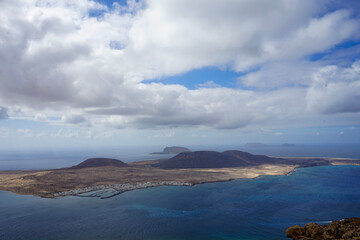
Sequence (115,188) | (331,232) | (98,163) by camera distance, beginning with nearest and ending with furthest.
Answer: (331,232), (115,188), (98,163)

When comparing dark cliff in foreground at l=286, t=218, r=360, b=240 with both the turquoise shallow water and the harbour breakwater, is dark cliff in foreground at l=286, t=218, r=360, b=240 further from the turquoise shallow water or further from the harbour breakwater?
the harbour breakwater

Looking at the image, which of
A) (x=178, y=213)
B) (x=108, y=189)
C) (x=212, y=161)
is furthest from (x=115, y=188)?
(x=212, y=161)

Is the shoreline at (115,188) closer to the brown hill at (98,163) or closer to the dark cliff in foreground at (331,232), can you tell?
the brown hill at (98,163)

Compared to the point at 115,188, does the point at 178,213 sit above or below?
below

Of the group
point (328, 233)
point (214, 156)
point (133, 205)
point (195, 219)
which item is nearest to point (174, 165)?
point (214, 156)

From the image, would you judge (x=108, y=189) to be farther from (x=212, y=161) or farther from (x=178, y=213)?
(x=212, y=161)
